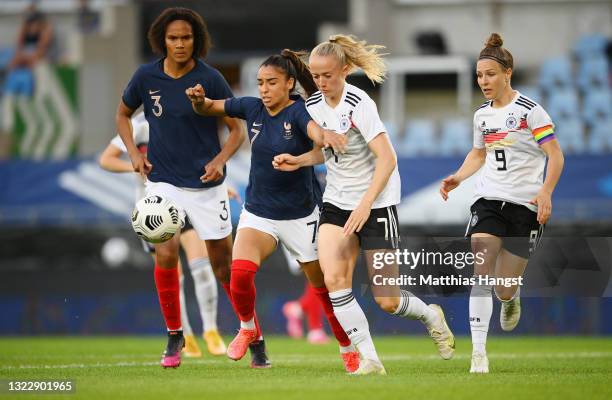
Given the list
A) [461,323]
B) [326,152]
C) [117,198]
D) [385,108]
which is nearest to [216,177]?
[326,152]

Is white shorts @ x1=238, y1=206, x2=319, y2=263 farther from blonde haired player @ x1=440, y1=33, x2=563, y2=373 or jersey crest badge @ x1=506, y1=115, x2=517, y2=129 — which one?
jersey crest badge @ x1=506, y1=115, x2=517, y2=129

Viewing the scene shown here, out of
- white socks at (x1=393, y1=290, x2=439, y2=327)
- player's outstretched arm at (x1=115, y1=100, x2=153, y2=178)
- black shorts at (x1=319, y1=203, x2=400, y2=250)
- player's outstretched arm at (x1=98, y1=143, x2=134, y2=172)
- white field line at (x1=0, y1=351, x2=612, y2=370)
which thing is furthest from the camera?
player's outstretched arm at (x1=98, y1=143, x2=134, y2=172)

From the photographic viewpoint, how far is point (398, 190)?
8.05 m

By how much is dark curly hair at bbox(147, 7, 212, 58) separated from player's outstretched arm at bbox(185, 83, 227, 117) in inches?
15.4

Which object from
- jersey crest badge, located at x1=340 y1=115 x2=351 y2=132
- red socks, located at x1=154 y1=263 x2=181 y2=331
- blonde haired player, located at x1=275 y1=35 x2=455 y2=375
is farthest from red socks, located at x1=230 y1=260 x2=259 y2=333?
jersey crest badge, located at x1=340 y1=115 x2=351 y2=132

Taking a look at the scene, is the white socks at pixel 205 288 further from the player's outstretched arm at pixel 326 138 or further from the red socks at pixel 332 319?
the player's outstretched arm at pixel 326 138

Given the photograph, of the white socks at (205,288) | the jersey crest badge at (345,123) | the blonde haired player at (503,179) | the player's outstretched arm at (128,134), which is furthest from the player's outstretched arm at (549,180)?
the white socks at (205,288)

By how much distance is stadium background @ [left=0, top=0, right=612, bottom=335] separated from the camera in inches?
655

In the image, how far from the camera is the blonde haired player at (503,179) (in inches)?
319

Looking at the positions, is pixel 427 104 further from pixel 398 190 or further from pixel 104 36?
pixel 398 190

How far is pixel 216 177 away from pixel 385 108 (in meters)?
15.6

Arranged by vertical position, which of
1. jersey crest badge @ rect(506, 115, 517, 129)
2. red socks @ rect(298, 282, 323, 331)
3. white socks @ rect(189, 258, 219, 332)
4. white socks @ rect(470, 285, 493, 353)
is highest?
jersey crest badge @ rect(506, 115, 517, 129)

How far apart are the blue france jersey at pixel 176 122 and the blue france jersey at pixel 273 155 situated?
0.37 metres

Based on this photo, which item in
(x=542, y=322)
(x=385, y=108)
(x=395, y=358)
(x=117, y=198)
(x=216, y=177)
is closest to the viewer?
(x=216, y=177)
